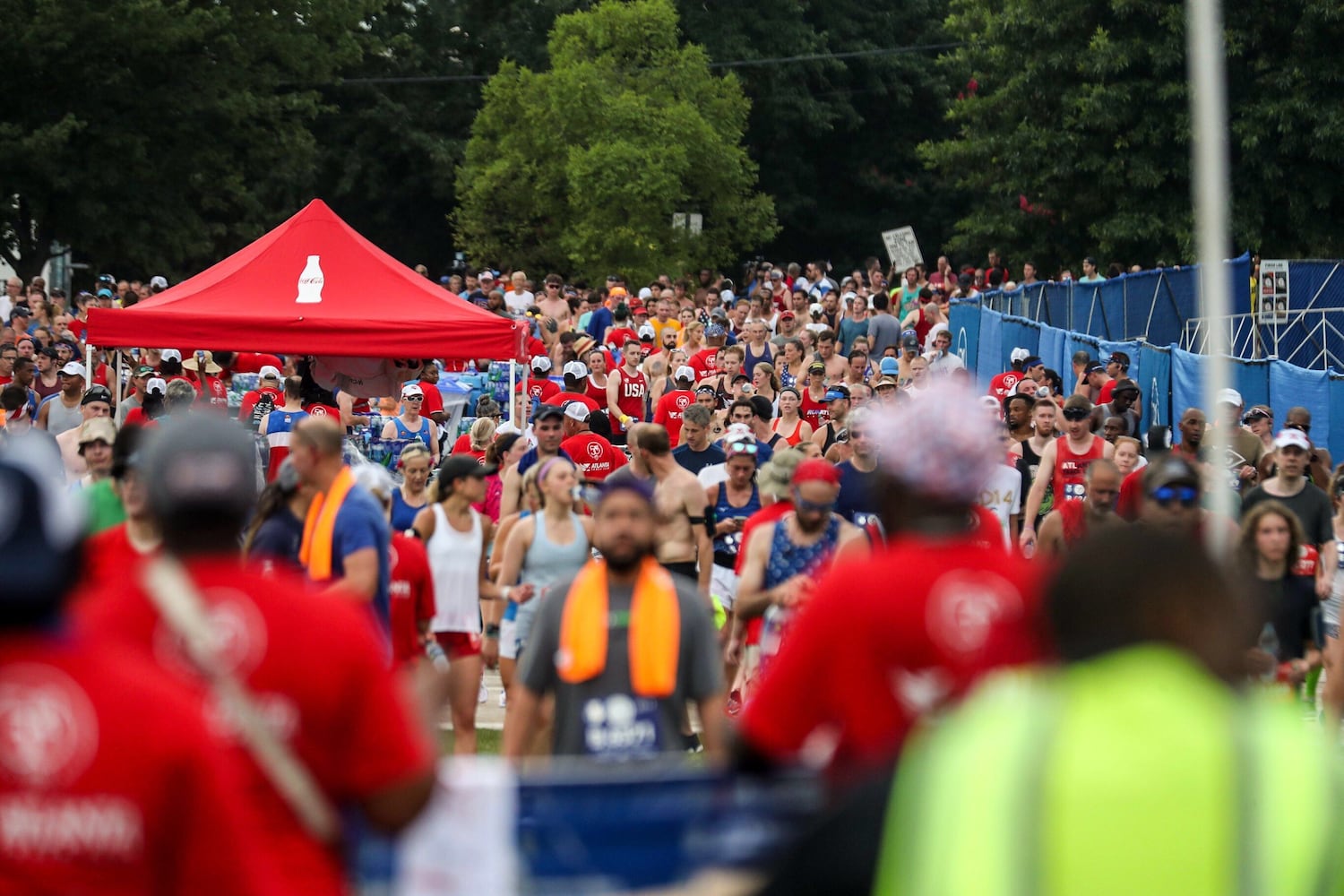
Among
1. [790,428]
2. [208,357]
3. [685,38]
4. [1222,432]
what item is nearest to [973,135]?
[685,38]

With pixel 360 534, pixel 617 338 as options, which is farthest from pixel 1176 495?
pixel 617 338

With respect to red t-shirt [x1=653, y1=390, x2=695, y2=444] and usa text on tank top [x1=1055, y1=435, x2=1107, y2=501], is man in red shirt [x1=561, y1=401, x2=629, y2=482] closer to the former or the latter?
red t-shirt [x1=653, y1=390, x2=695, y2=444]

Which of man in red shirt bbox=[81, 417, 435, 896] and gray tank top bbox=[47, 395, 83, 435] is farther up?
gray tank top bbox=[47, 395, 83, 435]

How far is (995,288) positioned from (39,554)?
3098cm

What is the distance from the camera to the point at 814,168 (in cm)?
5853

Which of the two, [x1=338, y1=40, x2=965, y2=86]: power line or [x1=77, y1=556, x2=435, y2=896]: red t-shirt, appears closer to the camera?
[x1=77, y1=556, x2=435, y2=896]: red t-shirt

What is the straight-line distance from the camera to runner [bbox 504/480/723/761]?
20.2 ft

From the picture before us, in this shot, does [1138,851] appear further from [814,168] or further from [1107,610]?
[814,168]

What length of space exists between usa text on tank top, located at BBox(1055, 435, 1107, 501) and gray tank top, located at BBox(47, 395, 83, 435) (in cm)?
851

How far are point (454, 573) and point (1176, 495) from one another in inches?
147

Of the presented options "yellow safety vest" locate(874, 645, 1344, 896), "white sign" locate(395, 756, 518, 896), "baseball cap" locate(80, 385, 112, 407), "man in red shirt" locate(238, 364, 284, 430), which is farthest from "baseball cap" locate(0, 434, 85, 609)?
"man in red shirt" locate(238, 364, 284, 430)

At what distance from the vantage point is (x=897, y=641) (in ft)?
13.0

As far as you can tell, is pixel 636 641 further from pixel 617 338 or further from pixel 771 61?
pixel 771 61

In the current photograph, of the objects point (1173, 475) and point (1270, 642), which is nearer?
point (1173, 475)
